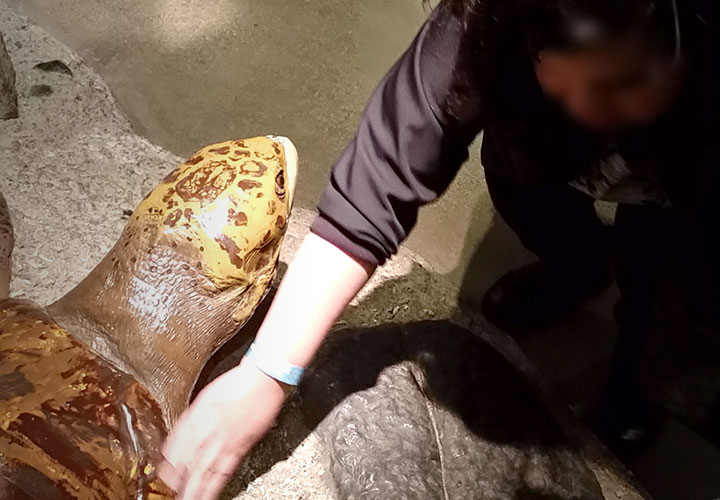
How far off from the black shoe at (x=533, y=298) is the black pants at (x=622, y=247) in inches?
1.3

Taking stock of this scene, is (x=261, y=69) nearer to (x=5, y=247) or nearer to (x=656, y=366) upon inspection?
(x=5, y=247)

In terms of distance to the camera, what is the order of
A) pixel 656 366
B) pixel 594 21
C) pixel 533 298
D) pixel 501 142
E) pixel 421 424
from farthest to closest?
pixel 533 298, pixel 656 366, pixel 421 424, pixel 501 142, pixel 594 21

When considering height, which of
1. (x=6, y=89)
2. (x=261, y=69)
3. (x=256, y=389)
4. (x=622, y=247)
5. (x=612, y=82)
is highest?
(x=612, y=82)

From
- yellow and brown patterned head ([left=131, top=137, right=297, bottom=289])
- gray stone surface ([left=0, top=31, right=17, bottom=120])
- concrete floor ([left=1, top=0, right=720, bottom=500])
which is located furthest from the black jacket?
gray stone surface ([left=0, top=31, right=17, bottom=120])

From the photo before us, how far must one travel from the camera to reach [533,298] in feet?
4.17

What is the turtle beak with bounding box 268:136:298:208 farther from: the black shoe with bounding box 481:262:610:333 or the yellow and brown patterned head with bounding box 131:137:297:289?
the black shoe with bounding box 481:262:610:333

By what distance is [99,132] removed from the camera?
1.36 meters

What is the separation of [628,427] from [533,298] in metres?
0.25

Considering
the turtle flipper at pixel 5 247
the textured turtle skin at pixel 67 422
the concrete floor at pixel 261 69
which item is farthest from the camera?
the concrete floor at pixel 261 69

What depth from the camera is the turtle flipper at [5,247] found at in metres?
1.03

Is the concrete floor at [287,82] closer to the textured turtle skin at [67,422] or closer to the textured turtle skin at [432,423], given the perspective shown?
the textured turtle skin at [432,423]

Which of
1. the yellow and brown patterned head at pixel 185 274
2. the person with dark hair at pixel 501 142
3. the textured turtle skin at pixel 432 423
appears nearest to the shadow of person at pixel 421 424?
the textured turtle skin at pixel 432 423

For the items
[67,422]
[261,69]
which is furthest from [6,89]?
[67,422]

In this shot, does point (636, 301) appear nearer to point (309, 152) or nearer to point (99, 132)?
point (309, 152)
